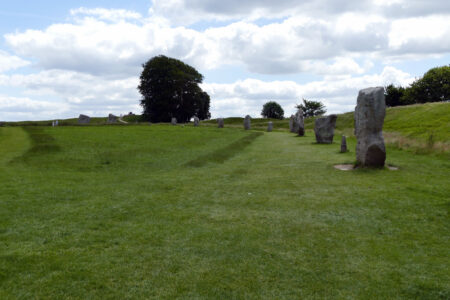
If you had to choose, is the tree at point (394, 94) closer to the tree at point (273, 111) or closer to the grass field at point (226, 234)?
the tree at point (273, 111)

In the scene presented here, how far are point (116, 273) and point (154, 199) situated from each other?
4.58 metres

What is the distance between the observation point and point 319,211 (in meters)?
8.57

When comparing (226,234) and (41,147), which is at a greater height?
(41,147)

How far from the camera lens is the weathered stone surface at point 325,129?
85.3 ft

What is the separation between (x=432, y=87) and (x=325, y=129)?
59198mm

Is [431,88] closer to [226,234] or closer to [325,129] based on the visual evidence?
[325,129]

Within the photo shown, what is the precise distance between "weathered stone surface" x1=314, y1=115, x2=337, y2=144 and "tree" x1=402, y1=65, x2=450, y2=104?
57.0 meters

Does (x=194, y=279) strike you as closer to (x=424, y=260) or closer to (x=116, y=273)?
(x=116, y=273)

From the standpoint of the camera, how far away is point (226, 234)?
22.9 feet

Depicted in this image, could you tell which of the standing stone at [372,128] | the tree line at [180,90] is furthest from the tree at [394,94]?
the standing stone at [372,128]

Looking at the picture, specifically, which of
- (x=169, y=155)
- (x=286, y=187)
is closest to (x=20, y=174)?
Result: (x=169, y=155)

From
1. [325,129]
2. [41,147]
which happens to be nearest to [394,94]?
[325,129]

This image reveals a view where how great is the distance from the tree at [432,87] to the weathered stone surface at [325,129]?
57.0m

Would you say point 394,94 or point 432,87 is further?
point 394,94
